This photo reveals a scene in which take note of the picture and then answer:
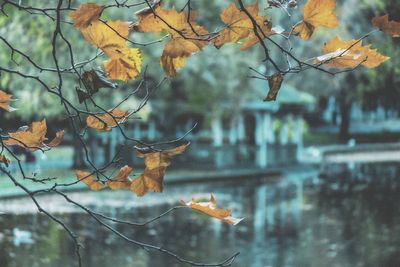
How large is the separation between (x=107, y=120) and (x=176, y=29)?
1.52 ft

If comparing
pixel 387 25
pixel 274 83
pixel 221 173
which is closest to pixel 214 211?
pixel 274 83

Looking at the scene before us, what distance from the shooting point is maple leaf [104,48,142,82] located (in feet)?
6.46

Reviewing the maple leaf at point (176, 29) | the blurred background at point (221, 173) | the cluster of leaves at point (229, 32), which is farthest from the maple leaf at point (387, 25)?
the blurred background at point (221, 173)

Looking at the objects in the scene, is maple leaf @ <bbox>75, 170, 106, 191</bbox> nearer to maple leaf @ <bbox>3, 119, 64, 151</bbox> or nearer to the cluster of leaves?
maple leaf @ <bbox>3, 119, 64, 151</bbox>

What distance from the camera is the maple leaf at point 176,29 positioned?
182 cm

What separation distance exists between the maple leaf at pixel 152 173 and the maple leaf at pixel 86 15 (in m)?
0.44

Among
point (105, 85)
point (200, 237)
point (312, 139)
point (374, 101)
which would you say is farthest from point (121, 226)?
point (312, 139)

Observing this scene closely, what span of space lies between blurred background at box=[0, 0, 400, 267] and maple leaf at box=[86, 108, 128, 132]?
13 centimetres

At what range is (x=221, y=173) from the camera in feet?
91.8

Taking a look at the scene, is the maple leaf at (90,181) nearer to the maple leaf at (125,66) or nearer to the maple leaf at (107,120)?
the maple leaf at (107,120)

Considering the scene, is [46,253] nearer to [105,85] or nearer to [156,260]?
[156,260]

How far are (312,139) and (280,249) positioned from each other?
4543 centimetres

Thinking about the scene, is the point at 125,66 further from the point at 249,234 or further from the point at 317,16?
the point at 249,234

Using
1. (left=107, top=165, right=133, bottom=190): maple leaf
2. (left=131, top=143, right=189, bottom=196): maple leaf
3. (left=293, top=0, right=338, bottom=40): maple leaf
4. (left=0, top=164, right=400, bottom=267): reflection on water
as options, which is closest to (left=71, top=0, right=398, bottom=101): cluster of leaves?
(left=293, top=0, right=338, bottom=40): maple leaf
